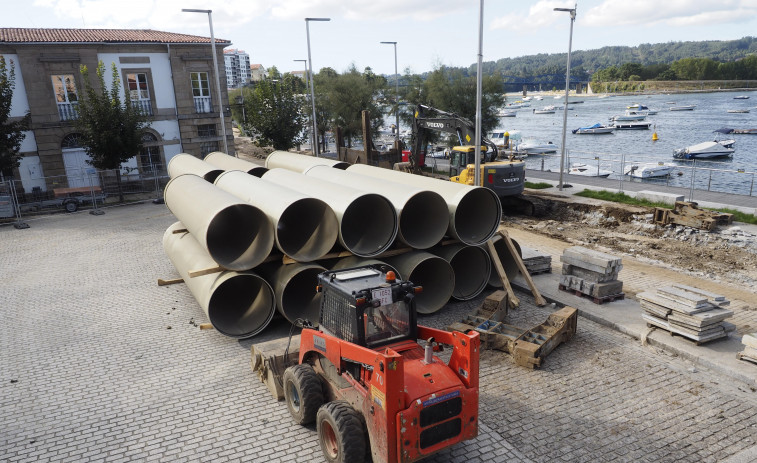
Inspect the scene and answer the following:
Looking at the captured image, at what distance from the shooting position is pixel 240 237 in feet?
40.4

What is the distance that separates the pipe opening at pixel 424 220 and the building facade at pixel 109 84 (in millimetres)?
17349

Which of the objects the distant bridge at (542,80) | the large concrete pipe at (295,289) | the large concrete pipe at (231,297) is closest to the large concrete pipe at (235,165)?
the large concrete pipe at (231,297)

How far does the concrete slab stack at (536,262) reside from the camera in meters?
13.6

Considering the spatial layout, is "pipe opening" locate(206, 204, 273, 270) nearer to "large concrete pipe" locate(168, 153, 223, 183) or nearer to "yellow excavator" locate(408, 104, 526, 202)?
"large concrete pipe" locate(168, 153, 223, 183)

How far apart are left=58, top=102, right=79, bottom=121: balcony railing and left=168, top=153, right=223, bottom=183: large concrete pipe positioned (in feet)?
32.3

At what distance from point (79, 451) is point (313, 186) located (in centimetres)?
728

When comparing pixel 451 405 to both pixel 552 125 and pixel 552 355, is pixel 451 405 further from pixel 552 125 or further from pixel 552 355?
pixel 552 125

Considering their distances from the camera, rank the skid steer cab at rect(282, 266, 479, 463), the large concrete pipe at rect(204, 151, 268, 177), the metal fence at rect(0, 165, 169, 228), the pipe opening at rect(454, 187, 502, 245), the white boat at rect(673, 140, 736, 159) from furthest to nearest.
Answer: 1. the white boat at rect(673, 140, 736, 159)
2. the metal fence at rect(0, 165, 169, 228)
3. the large concrete pipe at rect(204, 151, 268, 177)
4. the pipe opening at rect(454, 187, 502, 245)
5. the skid steer cab at rect(282, 266, 479, 463)

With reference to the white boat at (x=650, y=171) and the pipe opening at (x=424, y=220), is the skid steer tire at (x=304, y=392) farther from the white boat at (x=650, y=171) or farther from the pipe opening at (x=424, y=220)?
the white boat at (x=650, y=171)

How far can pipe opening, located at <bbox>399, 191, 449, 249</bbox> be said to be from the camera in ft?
38.4

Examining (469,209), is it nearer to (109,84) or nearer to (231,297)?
(231,297)

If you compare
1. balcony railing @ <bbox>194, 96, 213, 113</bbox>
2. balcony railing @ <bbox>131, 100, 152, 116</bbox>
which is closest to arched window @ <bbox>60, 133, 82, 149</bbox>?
balcony railing @ <bbox>131, 100, 152, 116</bbox>

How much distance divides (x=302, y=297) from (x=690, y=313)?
758 centimetres

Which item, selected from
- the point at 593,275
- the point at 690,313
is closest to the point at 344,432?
the point at 690,313
